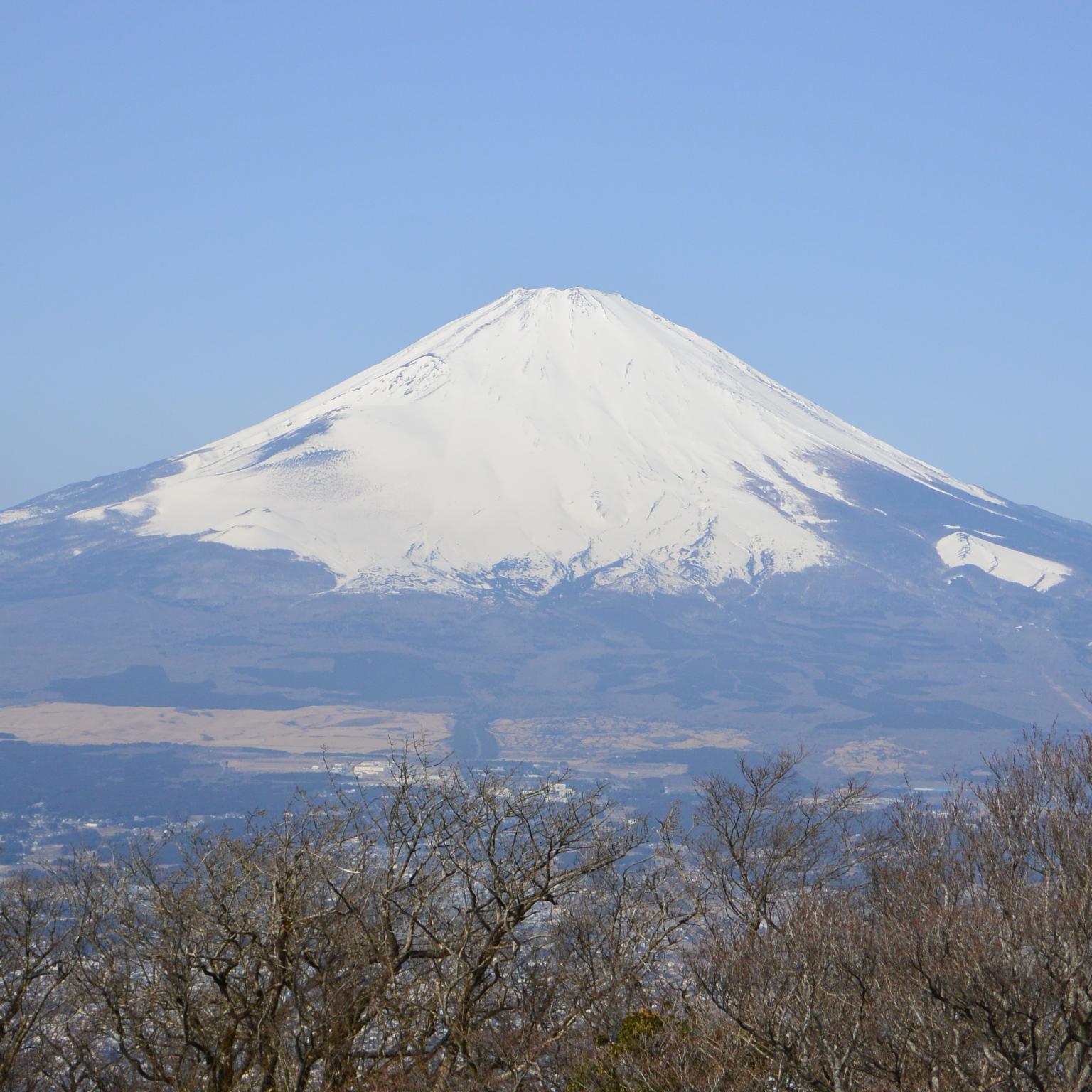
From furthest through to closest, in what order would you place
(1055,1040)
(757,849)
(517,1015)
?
1. (757,849)
2. (517,1015)
3. (1055,1040)

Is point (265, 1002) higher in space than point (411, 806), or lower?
lower

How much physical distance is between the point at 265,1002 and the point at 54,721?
637 feet

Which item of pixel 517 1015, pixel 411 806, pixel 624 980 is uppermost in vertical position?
pixel 411 806

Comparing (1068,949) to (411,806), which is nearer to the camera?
(1068,949)

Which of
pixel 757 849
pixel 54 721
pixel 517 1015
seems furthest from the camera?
pixel 54 721

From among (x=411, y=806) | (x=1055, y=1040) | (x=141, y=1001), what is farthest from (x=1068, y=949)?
(x=141, y=1001)

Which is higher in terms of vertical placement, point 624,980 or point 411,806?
point 411,806

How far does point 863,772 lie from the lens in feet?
590

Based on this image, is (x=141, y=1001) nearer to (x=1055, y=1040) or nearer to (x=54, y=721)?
(x=1055, y=1040)

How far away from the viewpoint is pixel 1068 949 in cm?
1333

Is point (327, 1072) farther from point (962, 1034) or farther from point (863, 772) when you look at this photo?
point (863, 772)

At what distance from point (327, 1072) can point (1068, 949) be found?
7.55 metres

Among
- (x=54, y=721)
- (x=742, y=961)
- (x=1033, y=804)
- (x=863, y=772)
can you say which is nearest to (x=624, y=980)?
(x=742, y=961)

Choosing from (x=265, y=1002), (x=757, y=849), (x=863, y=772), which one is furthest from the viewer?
(x=863, y=772)
